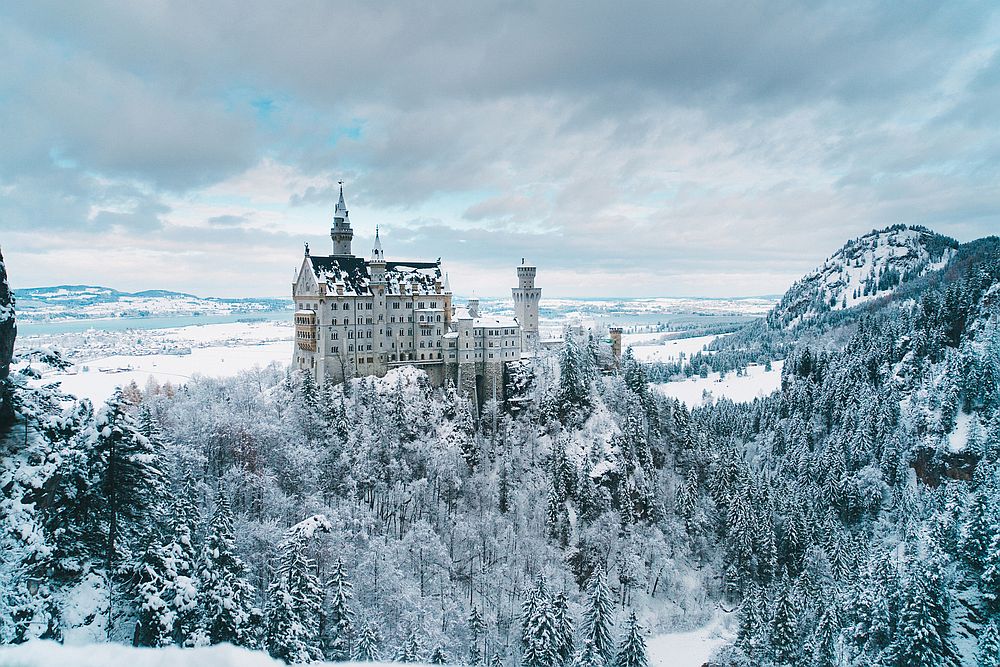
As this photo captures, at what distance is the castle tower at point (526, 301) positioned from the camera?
9069 cm

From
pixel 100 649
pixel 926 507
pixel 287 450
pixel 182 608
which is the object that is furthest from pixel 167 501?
pixel 926 507

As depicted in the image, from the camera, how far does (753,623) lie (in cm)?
5725

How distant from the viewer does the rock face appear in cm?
2223

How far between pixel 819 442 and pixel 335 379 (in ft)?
301

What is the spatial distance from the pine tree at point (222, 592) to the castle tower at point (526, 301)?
57.6m

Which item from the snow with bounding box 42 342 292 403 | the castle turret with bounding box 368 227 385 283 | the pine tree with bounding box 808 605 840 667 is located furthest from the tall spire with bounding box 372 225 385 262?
the pine tree with bounding box 808 605 840 667

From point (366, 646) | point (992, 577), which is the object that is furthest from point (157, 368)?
point (992, 577)

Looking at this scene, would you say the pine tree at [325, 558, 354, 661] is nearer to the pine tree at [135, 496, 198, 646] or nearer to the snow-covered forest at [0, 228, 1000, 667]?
the snow-covered forest at [0, 228, 1000, 667]

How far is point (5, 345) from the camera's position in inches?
894

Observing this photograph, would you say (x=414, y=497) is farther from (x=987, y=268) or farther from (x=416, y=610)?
(x=987, y=268)

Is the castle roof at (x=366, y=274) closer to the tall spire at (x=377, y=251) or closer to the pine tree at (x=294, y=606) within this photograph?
the tall spire at (x=377, y=251)

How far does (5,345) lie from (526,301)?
72.1 m

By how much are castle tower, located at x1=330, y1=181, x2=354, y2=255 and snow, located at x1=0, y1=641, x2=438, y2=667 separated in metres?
80.6

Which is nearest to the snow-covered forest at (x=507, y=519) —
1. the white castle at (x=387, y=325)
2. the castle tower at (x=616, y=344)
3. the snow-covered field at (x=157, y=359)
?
the castle tower at (x=616, y=344)
